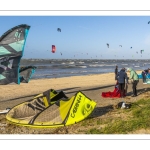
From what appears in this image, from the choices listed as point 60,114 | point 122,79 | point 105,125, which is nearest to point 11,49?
point 60,114

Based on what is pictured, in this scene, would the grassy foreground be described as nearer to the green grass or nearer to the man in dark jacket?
the green grass

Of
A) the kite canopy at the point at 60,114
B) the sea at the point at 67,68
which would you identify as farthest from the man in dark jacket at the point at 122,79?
the sea at the point at 67,68

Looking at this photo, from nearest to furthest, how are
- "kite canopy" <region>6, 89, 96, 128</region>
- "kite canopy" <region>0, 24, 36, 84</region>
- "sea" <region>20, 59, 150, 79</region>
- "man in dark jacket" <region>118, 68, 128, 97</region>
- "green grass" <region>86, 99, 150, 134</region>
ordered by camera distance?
"green grass" <region>86, 99, 150, 134</region> → "kite canopy" <region>6, 89, 96, 128</region> → "kite canopy" <region>0, 24, 36, 84</region> → "man in dark jacket" <region>118, 68, 128, 97</region> → "sea" <region>20, 59, 150, 79</region>

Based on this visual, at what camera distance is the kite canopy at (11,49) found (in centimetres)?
927

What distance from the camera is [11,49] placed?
9.32 metres

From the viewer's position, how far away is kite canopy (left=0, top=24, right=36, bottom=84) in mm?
9273

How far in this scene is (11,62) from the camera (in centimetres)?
930

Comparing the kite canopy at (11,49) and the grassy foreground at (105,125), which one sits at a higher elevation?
the kite canopy at (11,49)

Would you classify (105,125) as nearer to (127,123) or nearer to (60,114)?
(127,123)

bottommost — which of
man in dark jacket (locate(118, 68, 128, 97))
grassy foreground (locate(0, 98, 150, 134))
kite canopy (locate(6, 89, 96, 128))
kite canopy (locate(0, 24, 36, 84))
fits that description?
grassy foreground (locate(0, 98, 150, 134))

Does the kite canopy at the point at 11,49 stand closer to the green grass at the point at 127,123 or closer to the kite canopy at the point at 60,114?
the kite canopy at the point at 60,114

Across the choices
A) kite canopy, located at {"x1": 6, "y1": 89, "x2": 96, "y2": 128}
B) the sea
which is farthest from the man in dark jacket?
the sea
